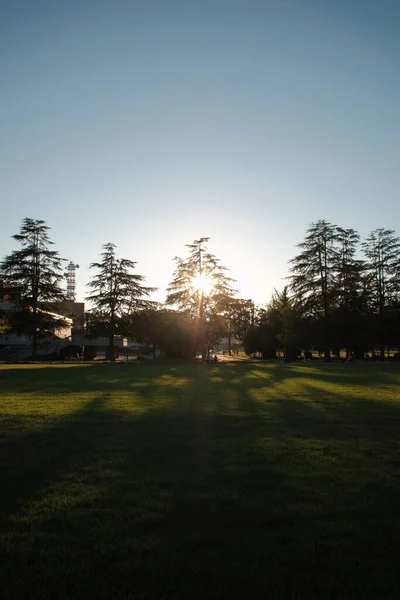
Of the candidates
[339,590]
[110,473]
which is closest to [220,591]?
[339,590]

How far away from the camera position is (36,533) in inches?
194

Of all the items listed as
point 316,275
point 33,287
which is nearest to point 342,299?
point 316,275

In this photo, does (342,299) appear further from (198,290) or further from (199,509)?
(199,509)

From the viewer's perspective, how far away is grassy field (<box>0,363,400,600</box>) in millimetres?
4039

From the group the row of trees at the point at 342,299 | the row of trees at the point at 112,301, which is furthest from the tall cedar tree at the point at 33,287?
the row of trees at the point at 342,299

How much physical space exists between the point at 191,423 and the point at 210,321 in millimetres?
43143

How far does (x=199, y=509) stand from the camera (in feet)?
18.2

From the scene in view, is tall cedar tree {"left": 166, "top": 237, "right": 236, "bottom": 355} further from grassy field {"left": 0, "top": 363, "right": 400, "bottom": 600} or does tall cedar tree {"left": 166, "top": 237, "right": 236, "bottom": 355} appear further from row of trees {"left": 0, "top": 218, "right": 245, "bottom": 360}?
grassy field {"left": 0, "top": 363, "right": 400, "bottom": 600}

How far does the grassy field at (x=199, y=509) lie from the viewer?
13.3 ft

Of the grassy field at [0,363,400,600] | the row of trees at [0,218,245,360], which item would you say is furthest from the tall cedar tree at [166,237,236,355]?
the grassy field at [0,363,400,600]

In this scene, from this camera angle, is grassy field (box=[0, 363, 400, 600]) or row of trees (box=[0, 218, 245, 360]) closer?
grassy field (box=[0, 363, 400, 600])

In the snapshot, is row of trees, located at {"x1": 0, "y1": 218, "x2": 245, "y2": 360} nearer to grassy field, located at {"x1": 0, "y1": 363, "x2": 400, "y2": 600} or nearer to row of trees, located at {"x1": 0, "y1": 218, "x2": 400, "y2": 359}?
row of trees, located at {"x1": 0, "y1": 218, "x2": 400, "y2": 359}

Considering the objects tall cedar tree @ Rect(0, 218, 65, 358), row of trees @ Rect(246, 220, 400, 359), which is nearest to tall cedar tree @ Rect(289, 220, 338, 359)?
row of trees @ Rect(246, 220, 400, 359)

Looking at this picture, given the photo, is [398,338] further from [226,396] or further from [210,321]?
[226,396]
